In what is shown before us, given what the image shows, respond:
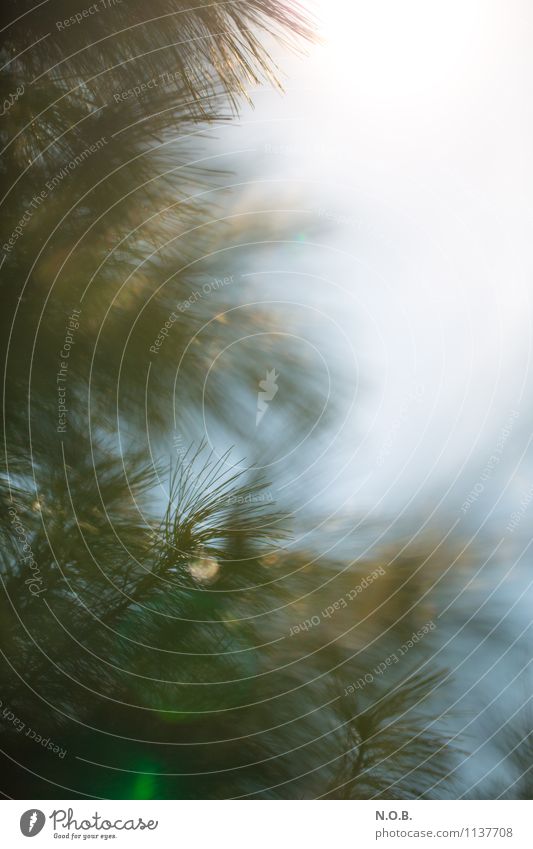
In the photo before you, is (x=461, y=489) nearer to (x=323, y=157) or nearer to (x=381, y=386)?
(x=381, y=386)

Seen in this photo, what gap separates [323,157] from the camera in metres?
0.77

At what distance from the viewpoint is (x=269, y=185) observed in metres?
0.77

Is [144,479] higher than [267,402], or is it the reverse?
[267,402]

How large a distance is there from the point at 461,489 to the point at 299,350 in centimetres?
22

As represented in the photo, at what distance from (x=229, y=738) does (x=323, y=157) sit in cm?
60
